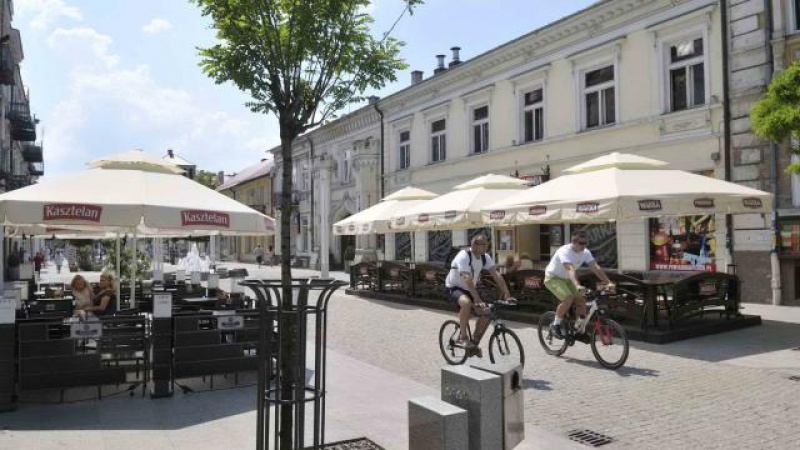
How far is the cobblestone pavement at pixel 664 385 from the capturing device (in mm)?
5203

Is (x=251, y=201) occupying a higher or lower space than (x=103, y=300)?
higher

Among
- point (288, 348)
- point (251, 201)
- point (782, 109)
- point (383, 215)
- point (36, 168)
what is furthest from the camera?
point (251, 201)

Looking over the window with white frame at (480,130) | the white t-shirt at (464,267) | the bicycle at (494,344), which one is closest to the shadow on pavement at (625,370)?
the bicycle at (494,344)

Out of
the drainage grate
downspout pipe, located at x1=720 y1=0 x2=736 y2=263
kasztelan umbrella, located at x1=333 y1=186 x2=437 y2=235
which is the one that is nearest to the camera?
the drainage grate

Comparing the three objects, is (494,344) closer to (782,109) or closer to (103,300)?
(782,109)

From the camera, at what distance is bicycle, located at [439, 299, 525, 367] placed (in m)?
7.48

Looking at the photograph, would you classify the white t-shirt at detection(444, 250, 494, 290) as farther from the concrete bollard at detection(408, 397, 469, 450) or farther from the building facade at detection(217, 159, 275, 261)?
the building facade at detection(217, 159, 275, 261)

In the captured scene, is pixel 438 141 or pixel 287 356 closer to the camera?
pixel 287 356

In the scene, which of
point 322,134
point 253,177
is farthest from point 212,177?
point 322,134

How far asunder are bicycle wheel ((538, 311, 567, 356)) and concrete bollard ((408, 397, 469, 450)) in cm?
490

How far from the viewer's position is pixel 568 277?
27.0 feet

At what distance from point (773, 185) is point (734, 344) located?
5.69m

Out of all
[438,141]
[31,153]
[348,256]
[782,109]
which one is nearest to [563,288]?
[782,109]

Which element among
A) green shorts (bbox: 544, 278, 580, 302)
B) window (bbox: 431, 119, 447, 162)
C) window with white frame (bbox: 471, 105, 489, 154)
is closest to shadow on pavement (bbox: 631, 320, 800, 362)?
green shorts (bbox: 544, 278, 580, 302)
